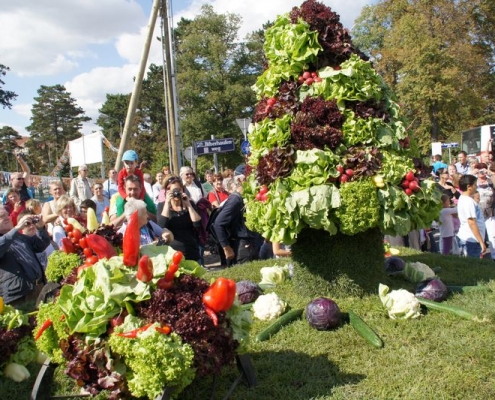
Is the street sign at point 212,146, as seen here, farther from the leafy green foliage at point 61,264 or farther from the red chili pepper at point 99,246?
the red chili pepper at point 99,246

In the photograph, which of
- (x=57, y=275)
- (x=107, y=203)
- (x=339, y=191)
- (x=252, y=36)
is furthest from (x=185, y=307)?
(x=252, y=36)

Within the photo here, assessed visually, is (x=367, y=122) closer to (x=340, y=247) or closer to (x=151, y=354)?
(x=340, y=247)

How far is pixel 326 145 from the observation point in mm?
4922

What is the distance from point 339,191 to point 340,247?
26.1 inches

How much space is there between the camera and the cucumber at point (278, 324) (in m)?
4.52

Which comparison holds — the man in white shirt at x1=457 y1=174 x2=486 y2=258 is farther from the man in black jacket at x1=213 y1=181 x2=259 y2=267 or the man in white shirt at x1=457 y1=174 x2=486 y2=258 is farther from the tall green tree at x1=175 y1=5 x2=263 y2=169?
the tall green tree at x1=175 y1=5 x2=263 y2=169

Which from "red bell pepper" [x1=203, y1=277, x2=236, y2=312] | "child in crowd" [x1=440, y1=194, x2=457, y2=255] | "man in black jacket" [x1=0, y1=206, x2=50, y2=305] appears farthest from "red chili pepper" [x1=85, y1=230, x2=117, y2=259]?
"child in crowd" [x1=440, y1=194, x2=457, y2=255]

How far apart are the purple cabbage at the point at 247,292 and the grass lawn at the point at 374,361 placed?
1.53ft

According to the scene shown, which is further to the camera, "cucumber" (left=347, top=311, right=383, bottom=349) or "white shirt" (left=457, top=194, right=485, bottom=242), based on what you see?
"white shirt" (left=457, top=194, right=485, bottom=242)

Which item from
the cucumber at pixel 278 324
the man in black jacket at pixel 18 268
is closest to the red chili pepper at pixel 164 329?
the cucumber at pixel 278 324

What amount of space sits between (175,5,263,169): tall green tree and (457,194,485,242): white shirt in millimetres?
33068

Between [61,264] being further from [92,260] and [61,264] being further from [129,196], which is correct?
[129,196]

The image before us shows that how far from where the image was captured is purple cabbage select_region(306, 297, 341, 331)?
14.6 ft

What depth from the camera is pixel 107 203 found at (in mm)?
9094
